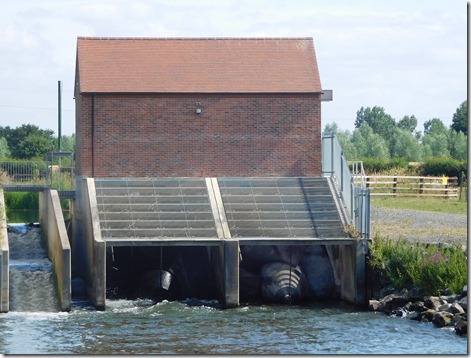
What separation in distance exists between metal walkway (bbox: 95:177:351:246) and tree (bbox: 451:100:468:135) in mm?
63716

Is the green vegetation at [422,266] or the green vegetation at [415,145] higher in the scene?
the green vegetation at [415,145]

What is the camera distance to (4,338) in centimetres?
2502

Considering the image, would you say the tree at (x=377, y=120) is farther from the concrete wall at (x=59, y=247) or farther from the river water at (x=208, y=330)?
the river water at (x=208, y=330)

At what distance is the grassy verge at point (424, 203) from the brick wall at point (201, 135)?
1123 centimetres

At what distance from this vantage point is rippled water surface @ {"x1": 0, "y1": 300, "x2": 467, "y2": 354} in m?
24.0

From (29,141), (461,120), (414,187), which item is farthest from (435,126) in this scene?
(414,187)

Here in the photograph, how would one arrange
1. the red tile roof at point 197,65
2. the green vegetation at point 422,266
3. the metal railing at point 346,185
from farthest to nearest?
1. the red tile roof at point 197,65
2. the metal railing at point 346,185
3. the green vegetation at point 422,266

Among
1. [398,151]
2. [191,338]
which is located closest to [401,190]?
[191,338]

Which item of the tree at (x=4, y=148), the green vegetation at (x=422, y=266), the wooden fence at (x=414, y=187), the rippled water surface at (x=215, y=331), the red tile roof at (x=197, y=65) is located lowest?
the rippled water surface at (x=215, y=331)

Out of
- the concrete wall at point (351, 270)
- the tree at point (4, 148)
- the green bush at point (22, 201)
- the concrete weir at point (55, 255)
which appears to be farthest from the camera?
the tree at point (4, 148)

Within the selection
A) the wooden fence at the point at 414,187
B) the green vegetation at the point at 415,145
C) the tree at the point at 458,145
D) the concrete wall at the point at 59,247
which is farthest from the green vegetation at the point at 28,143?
the concrete wall at the point at 59,247

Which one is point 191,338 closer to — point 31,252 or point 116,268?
point 116,268

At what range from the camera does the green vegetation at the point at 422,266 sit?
2853cm

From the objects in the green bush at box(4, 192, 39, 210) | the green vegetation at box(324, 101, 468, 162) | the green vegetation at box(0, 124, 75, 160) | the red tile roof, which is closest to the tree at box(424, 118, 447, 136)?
the green vegetation at box(324, 101, 468, 162)
